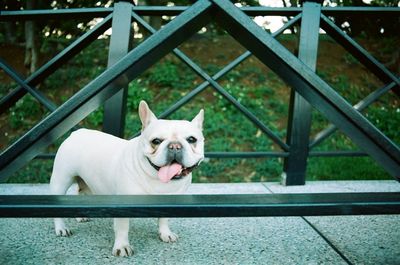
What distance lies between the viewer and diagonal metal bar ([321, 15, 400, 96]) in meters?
1.55

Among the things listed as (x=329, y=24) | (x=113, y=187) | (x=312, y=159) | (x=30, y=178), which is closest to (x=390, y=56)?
Answer: (x=312, y=159)

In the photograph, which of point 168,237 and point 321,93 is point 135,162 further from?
point 321,93

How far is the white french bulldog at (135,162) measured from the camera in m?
1.47

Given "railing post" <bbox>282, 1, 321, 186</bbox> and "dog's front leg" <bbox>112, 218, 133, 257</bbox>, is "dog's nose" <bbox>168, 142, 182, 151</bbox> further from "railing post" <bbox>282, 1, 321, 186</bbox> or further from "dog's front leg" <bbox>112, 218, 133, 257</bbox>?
"railing post" <bbox>282, 1, 321, 186</bbox>

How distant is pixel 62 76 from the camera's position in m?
6.43

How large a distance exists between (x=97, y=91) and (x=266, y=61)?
1.61 ft

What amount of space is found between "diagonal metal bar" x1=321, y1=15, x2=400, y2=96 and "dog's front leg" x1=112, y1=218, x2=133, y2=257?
1169mm

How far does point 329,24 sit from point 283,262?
3.82 feet

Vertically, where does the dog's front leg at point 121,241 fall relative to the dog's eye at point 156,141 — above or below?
below

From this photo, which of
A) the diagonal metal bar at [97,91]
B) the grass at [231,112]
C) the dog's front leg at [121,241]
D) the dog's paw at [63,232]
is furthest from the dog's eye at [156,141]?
the grass at [231,112]

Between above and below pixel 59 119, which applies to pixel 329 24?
above

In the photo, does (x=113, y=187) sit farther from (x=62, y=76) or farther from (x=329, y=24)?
(x=62, y=76)

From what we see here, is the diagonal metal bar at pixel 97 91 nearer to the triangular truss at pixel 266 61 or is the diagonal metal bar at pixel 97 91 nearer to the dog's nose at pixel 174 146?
the triangular truss at pixel 266 61

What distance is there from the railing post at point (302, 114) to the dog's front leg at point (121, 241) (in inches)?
48.2
